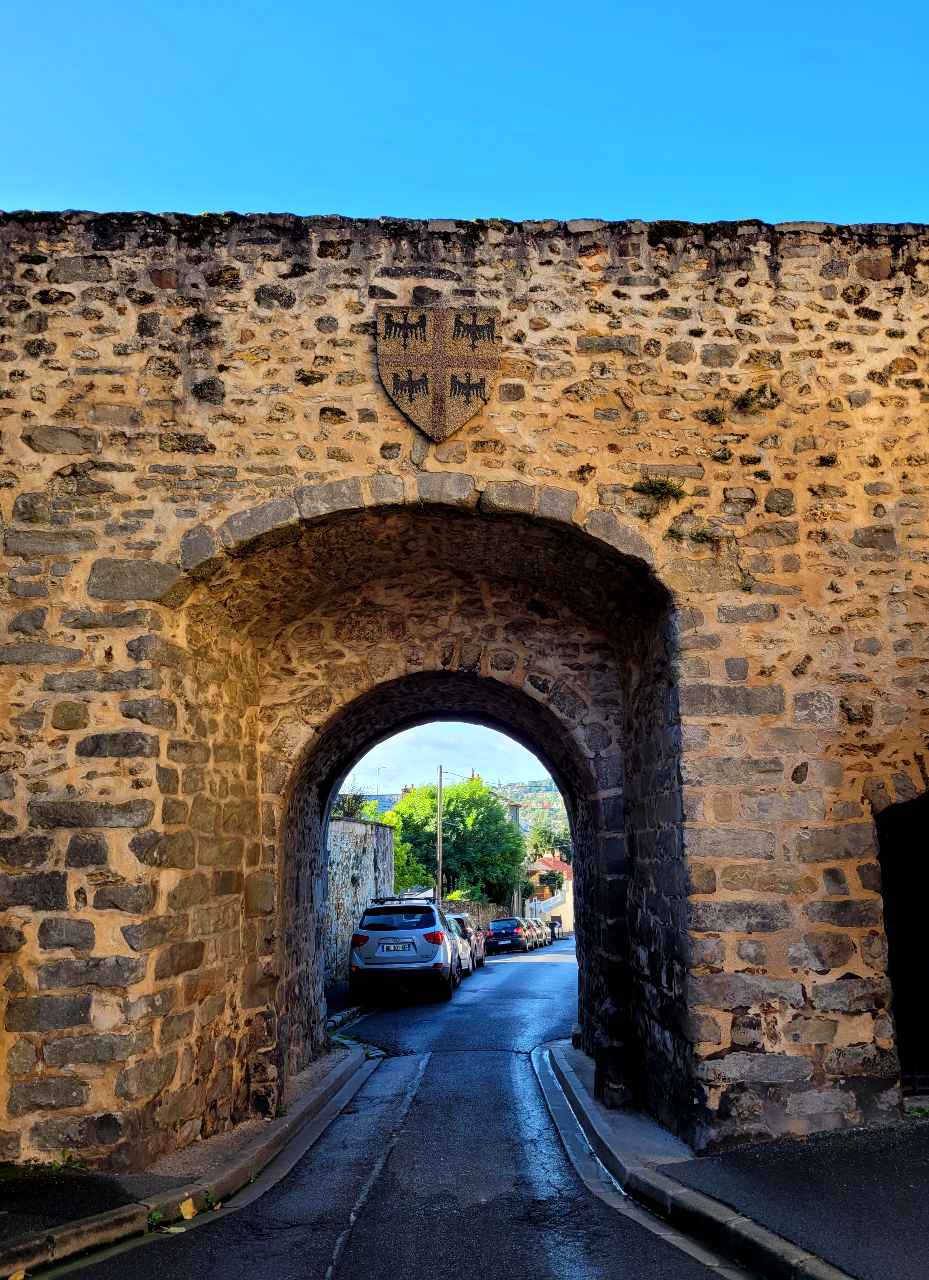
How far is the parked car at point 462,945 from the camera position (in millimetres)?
16797

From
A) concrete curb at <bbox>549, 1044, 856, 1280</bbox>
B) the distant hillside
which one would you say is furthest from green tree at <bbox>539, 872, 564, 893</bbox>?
concrete curb at <bbox>549, 1044, 856, 1280</bbox>

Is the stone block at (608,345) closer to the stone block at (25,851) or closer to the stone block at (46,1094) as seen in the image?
the stone block at (25,851)

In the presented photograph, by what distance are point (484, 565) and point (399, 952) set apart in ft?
27.8

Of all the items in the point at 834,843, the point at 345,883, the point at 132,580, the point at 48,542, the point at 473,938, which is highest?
the point at 48,542

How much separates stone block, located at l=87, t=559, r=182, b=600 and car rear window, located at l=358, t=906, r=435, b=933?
370 inches

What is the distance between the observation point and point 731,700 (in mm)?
5688

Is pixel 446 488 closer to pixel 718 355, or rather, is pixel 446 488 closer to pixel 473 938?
pixel 718 355

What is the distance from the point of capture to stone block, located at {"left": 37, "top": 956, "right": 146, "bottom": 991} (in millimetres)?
5074

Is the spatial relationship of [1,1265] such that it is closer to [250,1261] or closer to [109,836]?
[250,1261]

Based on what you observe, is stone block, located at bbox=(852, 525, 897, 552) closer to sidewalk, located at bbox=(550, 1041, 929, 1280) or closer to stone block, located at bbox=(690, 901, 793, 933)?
stone block, located at bbox=(690, 901, 793, 933)

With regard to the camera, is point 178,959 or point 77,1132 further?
point 178,959

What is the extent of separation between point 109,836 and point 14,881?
0.54 meters

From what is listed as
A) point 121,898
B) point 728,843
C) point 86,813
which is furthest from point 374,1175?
point 728,843

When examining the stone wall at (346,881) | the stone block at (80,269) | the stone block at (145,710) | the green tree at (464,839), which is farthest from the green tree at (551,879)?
the stone block at (80,269)
